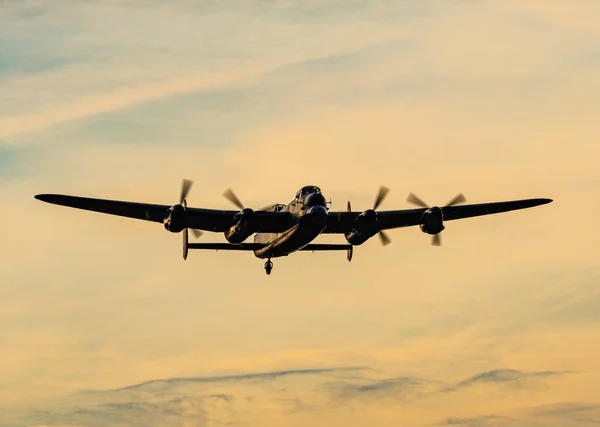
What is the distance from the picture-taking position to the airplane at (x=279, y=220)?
281ft

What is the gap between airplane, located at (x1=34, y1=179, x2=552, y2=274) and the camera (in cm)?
8562

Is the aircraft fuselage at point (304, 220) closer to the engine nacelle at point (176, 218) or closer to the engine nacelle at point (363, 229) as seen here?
the engine nacelle at point (363, 229)

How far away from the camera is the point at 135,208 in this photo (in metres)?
88.6

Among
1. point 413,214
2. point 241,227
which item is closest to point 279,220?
point 241,227

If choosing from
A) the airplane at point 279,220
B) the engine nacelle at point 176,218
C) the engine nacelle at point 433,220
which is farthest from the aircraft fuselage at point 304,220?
the engine nacelle at point 433,220

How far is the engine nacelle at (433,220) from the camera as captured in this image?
297ft

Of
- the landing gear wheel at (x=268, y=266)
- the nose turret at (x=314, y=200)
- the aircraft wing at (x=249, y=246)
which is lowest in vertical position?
the landing gear wheel at (x=268, y=266)

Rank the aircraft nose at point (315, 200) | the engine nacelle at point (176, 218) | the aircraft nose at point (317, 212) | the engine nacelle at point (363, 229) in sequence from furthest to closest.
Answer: the engine nacelle at point (363, 229)
the aircraft nose at point (315, 200)
the aircraft nose at point (317, 212)
the engine nacelle at point (176, 218)

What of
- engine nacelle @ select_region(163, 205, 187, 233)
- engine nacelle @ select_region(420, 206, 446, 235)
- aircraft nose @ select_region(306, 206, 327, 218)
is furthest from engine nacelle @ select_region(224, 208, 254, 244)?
engine nacelle @ select_region(420, 206, 446, 235)

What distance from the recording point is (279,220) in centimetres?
8800

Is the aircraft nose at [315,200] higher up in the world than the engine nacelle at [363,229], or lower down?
higher up

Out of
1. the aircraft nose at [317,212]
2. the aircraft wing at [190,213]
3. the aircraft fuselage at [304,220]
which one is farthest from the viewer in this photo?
the aircraft wing at [190,213]

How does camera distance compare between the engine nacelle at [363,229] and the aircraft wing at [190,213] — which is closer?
the aircraft wing at [190,213]

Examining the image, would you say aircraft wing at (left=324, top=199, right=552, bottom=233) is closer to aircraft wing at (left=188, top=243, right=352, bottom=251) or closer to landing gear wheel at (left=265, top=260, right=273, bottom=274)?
aircraft wing at (left=188, top=243, right=352, bottom=251)
